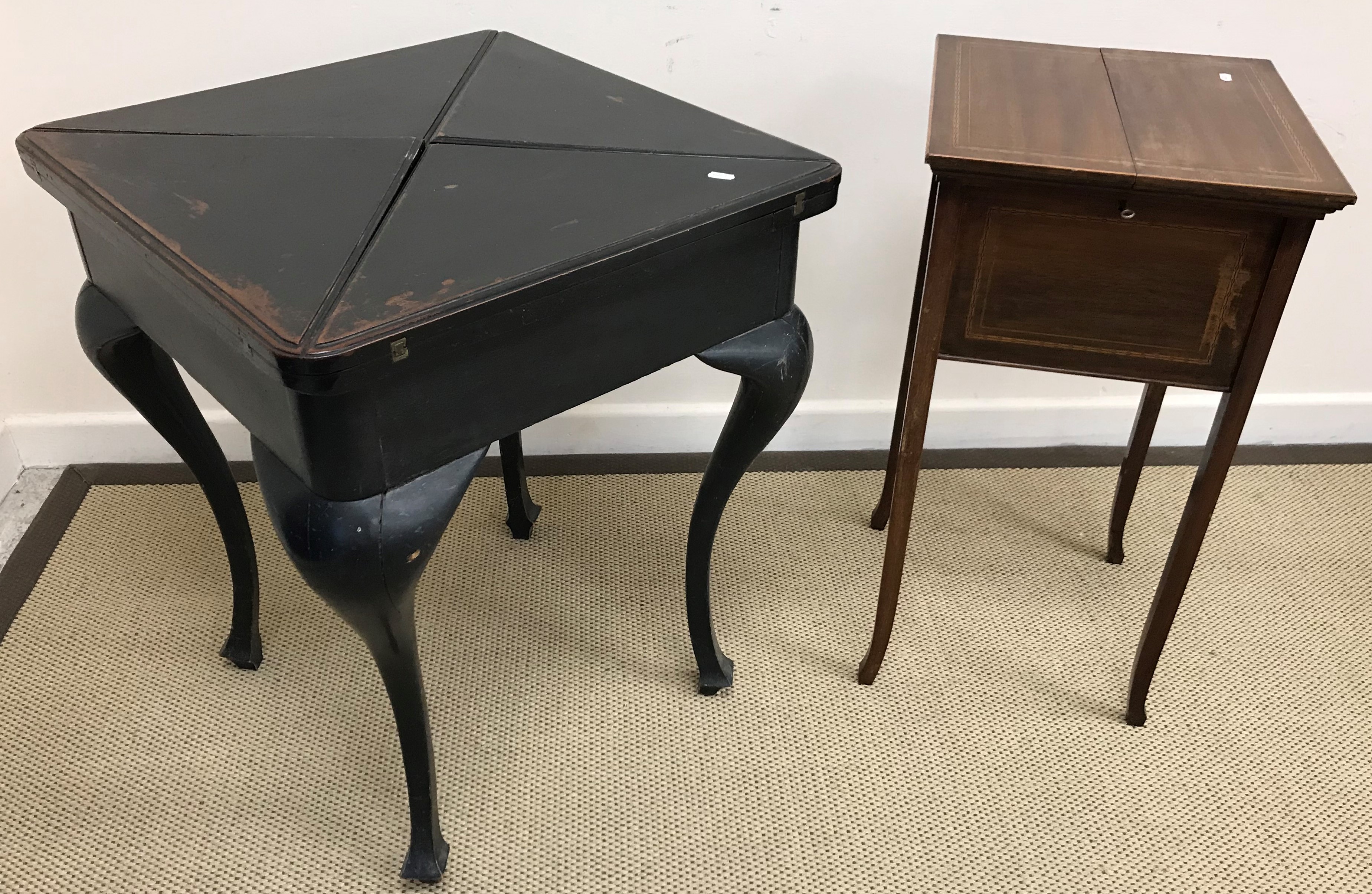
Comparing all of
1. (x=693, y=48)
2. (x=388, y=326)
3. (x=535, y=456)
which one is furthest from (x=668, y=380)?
(x=388, y=326)

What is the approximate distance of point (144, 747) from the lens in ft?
4.27

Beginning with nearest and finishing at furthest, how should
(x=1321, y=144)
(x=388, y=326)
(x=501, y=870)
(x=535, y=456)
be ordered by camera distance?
(x=388, y=326) < (x=1321, y=144) < (x=501, y=870) < (x=535, y=456)

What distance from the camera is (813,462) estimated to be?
1.80 metres

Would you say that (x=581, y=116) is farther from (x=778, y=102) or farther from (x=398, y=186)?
(x=778, y=102)

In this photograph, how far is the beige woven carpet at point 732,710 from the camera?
1.19 metres

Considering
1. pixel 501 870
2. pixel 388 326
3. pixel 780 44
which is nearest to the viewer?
pixel 388 326

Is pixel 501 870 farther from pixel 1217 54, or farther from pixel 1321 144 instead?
pixel 1217 54

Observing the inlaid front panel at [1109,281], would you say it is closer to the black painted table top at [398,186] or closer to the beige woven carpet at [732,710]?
the black painted table top at [398,186]

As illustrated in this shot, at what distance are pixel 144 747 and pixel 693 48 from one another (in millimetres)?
1120

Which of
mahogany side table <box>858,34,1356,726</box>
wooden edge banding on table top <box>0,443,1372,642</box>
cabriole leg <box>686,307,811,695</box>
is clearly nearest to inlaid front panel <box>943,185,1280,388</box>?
mahogany side table <box>858,34,1356,726</box>

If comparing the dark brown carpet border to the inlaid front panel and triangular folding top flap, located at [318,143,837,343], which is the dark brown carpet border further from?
triangular folding top flap, located at [318,143,837,343]

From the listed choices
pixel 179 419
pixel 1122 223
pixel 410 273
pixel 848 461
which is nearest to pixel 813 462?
pixel 848 461

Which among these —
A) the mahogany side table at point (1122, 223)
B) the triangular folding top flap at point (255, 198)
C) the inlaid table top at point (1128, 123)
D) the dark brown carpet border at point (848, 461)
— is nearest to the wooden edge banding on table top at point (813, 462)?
the dark brown carpet border at point (848, 461)

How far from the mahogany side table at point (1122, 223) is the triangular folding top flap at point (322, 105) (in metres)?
0.50
